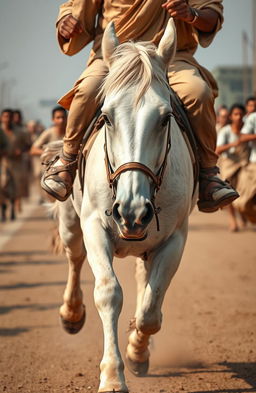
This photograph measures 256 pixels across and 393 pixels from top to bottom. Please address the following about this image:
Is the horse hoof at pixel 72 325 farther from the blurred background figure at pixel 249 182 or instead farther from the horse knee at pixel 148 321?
the blurred background figure at pixel 249 182

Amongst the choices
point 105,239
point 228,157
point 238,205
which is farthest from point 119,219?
point 228,157

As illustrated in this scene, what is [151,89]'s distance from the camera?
4.89 meters

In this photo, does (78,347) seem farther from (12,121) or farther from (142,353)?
(12,121)

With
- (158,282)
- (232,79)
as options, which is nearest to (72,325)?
(158,282)

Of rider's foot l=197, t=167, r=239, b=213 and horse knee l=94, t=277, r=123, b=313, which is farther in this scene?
rider's foot l=197, t=167, r=239, b=213

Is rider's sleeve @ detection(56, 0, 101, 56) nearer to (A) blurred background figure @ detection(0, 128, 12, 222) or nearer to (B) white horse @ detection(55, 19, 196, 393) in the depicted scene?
(B) white horse @ detection(55, 19, 196, 393)

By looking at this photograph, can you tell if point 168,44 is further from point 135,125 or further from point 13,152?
point 13,152

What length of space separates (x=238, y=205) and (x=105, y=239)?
23.3 feet

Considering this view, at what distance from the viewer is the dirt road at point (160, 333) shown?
6023 mm

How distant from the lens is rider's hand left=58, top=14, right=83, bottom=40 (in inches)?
238

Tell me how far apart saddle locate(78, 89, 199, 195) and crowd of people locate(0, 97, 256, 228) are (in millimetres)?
2258

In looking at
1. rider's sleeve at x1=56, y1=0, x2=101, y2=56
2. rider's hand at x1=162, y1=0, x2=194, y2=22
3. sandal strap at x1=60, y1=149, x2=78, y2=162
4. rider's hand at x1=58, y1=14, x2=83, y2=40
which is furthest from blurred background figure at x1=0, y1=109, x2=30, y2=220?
rider's hand at x1=162, y1=0, x2=194, y2=22

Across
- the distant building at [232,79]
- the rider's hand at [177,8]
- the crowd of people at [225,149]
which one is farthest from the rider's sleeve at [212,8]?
the distant building at [232,79]

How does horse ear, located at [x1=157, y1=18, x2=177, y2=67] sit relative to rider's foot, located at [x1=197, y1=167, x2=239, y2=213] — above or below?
above
